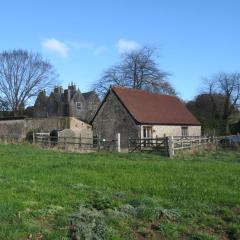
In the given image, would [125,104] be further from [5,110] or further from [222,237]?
[5,110]

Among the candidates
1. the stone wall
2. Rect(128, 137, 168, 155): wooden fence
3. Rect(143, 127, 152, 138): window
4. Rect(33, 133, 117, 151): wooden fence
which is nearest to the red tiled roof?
the stone wall

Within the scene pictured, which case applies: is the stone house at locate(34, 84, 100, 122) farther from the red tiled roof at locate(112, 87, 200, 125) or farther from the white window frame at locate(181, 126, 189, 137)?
the white window frame at locate(181, 126, 189, 137)

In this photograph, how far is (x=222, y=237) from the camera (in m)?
9.89

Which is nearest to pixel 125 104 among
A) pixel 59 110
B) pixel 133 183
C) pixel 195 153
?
pixel 195 153

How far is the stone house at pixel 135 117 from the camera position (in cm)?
4266

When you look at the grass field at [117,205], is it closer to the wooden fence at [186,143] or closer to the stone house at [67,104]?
the wooden fence at [186,143]

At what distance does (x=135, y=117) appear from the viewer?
4225cm

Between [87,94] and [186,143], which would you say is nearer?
[186,143]

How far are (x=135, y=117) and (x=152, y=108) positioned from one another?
447 cm

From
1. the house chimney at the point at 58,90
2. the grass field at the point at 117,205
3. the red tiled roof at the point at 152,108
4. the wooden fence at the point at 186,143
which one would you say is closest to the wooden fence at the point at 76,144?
the wooden fence at the point at 186,143

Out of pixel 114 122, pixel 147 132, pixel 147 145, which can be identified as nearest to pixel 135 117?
pixel 147 132

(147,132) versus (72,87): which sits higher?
(72,87)

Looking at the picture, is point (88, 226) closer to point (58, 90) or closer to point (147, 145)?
point (147, 145)

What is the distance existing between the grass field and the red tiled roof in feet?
88.9
